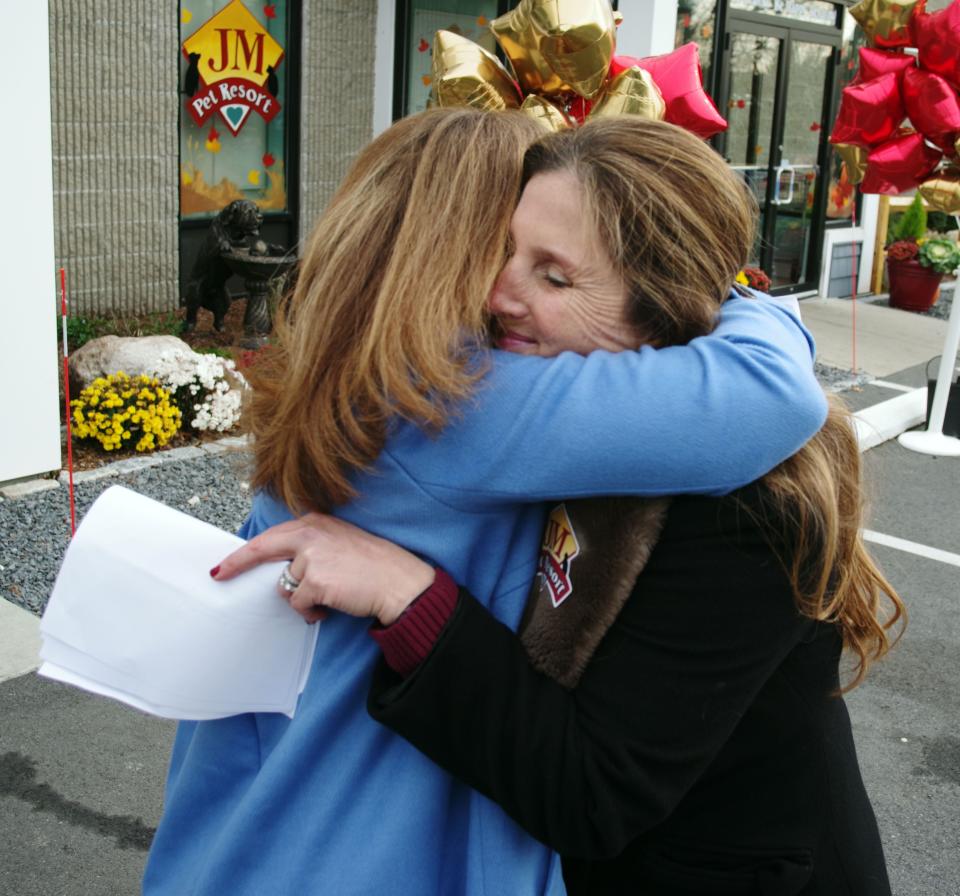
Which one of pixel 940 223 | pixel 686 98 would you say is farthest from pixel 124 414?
pixel 940 223

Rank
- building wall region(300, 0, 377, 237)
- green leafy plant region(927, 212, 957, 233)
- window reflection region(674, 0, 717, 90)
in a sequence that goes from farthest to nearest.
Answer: green leafy plant region(927, 212, 957, 233) → window reflection region(674, 0, 717, 90) → building wall region(300, 0, 377, 237)

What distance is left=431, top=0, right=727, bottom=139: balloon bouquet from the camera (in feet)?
12.0

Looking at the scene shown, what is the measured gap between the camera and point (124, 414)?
20.2 feet

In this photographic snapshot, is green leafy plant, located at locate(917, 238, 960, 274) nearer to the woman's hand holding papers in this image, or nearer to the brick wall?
the brick wall

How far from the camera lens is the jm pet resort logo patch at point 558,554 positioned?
124 cm

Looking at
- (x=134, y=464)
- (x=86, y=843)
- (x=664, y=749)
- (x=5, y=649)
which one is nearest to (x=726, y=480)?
(x=664, y=749)

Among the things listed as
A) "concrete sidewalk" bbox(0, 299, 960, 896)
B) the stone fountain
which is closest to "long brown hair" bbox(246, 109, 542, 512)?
"concrete sidewalk" bbox(0, 299, 960, 896)

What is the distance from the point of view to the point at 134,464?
20.0ft

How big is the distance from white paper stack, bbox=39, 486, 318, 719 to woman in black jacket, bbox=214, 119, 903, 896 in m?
0.05

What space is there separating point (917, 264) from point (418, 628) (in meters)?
14.0

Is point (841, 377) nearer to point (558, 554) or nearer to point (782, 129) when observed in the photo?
point (782, 129)

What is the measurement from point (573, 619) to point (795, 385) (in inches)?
13.5

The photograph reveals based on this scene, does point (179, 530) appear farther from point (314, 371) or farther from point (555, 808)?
point (555, 808)

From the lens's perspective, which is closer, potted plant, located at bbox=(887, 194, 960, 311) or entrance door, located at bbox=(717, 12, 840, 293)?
entrance door, located at bbox=(717, 12, 840, 293)
